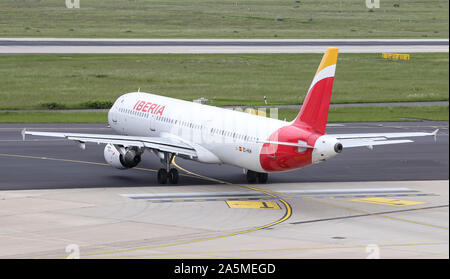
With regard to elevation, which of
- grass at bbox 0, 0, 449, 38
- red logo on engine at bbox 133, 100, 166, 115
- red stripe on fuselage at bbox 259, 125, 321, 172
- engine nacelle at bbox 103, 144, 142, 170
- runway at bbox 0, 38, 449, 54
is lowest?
engine nacelle at bbox 103, 144, 142, 170

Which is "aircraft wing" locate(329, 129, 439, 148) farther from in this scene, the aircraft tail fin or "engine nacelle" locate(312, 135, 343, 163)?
the aircraft tail fin

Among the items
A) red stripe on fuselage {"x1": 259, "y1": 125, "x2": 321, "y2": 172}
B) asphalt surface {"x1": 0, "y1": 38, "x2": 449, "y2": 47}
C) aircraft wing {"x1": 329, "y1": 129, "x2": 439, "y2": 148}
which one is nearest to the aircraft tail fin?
red stripe on fuselage {"x1": 259, "y1": 125, "x2": 321, "y2": 172}

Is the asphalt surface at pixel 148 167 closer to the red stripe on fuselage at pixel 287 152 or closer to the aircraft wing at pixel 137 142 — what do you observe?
the aircraft wing at pixel 137 142

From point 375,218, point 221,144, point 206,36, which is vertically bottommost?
point 375,218

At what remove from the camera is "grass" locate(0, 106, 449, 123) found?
83938 millimetres

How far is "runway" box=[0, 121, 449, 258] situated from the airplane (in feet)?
6.20

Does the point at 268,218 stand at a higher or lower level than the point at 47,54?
lower

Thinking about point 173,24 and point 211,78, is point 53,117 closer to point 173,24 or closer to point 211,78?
point 211,78

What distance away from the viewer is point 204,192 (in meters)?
50.4

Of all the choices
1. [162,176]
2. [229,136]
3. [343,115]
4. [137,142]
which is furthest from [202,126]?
[343,115]

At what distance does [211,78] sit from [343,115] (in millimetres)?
31061

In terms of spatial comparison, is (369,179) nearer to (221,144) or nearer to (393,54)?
(221,144)
